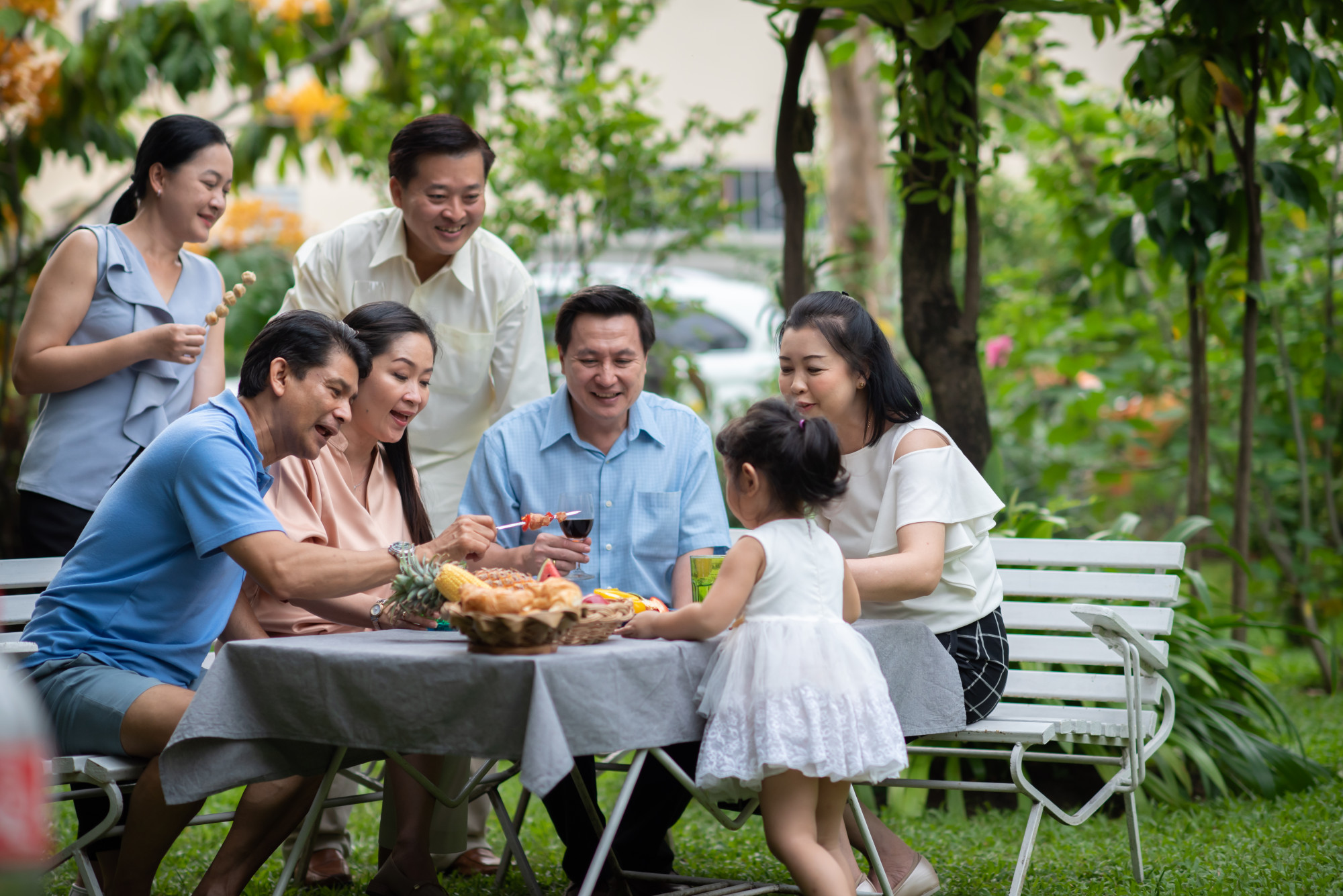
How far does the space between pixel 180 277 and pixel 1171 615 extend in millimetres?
2846

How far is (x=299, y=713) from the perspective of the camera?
2197 mm

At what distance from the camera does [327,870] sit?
338 centimetres

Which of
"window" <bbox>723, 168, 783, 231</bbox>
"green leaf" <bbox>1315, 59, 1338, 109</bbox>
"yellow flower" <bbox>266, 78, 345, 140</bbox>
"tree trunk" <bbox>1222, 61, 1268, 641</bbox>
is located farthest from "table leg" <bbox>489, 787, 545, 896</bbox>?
"window" <bbox>723, 168, 783, 231</bbox>

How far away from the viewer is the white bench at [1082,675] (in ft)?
9.13

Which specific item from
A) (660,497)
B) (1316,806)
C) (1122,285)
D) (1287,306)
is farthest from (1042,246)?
(660,497)

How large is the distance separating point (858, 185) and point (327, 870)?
7161 millimetres

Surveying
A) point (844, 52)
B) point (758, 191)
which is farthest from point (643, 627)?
point (758, 191)

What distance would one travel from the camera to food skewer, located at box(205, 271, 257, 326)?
2.82 meters

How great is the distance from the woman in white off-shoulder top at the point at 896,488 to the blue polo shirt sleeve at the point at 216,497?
4.13ft

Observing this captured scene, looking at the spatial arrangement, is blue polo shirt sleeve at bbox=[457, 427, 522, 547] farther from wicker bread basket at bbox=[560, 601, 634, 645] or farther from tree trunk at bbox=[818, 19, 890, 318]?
tree trunk at bbox=[818, 19, 890, 318]

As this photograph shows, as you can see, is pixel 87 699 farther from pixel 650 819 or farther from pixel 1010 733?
pixel 1010 733

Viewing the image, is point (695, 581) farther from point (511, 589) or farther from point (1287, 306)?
point (1287, 306)

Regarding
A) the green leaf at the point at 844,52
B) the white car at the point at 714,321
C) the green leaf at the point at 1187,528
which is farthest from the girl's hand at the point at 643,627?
Answer: the white car at the point at 714,321

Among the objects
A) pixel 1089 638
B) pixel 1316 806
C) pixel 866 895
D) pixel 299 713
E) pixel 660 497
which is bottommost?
pixel 1316 806
